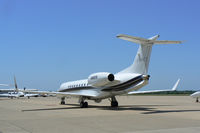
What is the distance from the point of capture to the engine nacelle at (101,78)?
20.1m

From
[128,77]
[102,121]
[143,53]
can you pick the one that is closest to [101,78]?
[128,77]

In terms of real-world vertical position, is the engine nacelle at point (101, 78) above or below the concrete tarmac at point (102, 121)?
above

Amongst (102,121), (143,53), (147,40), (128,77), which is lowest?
(102,121)

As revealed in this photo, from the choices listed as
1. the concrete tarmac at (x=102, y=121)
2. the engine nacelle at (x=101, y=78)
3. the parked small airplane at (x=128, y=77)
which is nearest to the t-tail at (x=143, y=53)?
the parked small airplane at (x=128, y=77)

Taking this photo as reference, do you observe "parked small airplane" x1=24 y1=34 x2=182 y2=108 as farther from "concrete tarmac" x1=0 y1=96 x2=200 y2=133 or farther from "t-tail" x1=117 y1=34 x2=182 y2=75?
"concrete tarmac" x1=0 y1=96 x2=200 y2=133

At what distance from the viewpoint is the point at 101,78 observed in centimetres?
2044

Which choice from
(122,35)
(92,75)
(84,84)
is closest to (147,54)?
(122,35)

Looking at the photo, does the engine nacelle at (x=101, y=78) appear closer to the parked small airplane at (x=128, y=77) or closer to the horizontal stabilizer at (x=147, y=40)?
the parked small airplane at (x=128, y=77)

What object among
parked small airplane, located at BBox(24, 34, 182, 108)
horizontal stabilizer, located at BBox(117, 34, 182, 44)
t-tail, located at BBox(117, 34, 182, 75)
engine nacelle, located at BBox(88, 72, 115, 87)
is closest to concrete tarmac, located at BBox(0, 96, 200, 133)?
parked small airplane, located at BBox(24, 34, 182, 108)

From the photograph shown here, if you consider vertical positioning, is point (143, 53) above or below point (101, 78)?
above

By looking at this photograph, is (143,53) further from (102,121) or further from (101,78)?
(102,121)

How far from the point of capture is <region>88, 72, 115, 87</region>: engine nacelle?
20.1 m

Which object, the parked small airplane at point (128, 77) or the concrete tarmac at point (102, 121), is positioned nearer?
the concrete tarmac at point (102, 121)

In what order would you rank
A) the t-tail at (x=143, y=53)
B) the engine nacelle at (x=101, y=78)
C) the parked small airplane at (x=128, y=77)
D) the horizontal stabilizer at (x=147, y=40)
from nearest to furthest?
1. the horizontal stabilizer at (x=147, y=40)
2. the t-tail at (x=143, y=53)
3. the parked small airplane at (x=128, y=77)
4. the engine nacelle at (x=101, y=78)
